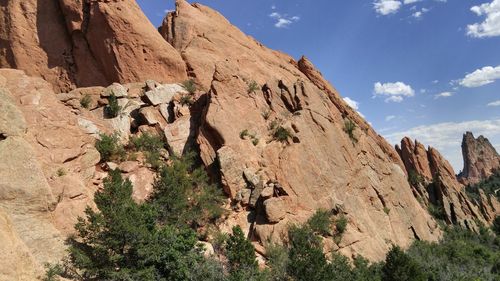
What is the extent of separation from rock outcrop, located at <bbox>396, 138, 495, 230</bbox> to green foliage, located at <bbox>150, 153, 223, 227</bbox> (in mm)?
42862

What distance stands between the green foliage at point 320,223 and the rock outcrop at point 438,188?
35.7 metres

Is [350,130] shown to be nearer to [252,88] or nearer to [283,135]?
[283,135]

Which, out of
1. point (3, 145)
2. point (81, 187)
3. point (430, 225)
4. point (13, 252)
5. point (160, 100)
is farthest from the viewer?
point (430, 225)

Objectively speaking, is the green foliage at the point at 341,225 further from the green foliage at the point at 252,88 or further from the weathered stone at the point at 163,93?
the weathered stone at the point at 163,93

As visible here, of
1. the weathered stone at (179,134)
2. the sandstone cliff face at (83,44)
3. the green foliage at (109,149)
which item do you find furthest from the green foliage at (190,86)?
the green foliage at (109,149)

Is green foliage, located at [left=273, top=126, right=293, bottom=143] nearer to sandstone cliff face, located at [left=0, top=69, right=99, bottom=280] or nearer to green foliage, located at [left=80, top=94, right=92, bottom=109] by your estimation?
sandstone cliff face, located at [left=0, top=69, right=99, bottom=280]

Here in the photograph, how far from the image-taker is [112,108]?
32406 mm

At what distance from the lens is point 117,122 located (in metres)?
32.0

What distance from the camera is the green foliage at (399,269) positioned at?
26.7 m

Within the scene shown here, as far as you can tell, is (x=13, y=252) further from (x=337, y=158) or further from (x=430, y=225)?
(x=430, y=225)

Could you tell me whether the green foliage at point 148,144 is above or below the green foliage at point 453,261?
above

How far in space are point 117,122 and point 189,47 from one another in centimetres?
1490

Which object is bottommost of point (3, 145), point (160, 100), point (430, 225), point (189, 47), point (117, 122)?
point (430, 225)

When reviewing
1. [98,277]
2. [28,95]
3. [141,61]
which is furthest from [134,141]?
[98,277]
